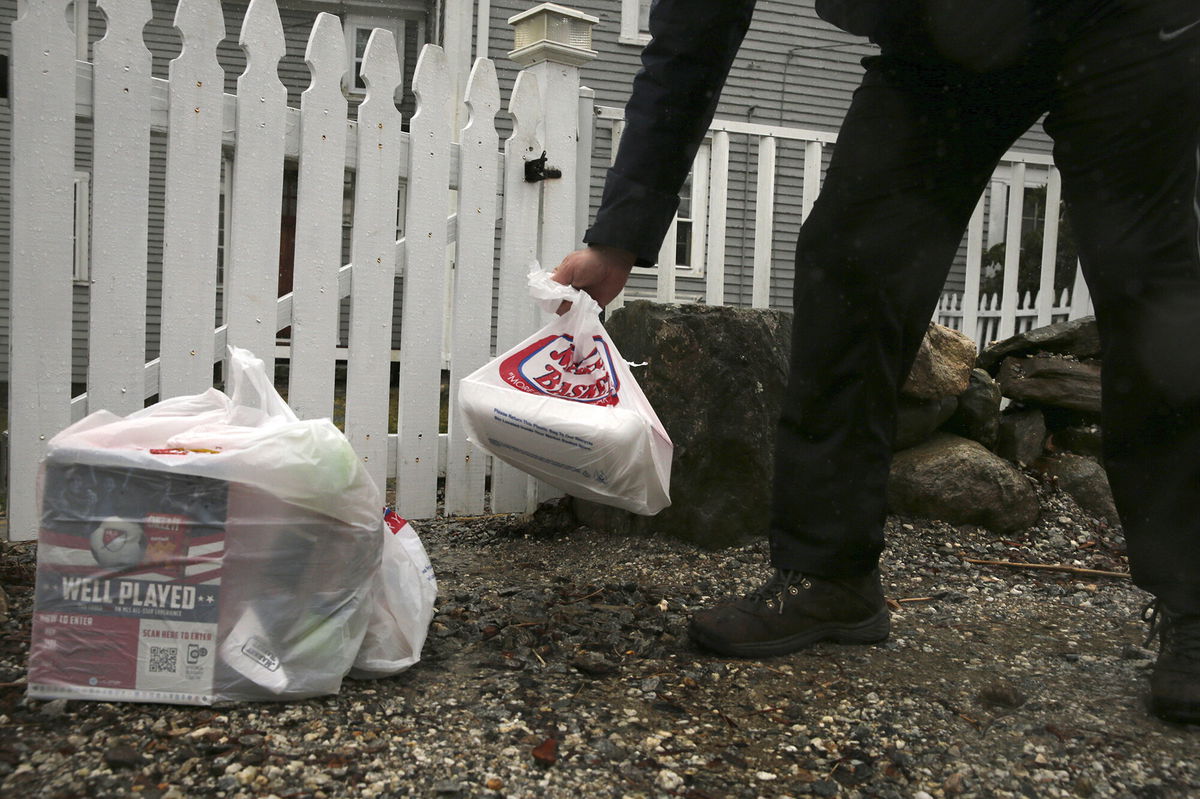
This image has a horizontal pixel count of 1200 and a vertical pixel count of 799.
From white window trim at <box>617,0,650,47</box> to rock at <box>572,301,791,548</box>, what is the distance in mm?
8706

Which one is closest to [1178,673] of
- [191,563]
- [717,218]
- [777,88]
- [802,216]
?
[191,563]

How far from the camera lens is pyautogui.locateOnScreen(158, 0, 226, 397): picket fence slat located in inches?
108

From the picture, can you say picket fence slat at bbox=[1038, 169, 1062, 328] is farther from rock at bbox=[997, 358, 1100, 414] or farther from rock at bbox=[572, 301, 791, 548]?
rock at bbox=[572, 301, 791, 548]

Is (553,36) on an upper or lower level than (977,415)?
upper

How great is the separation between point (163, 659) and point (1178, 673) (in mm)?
1677

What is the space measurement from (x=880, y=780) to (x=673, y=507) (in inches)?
60.8

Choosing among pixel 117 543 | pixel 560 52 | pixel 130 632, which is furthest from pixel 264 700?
pixel 560 52

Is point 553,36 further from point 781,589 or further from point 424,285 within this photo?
point 781,589

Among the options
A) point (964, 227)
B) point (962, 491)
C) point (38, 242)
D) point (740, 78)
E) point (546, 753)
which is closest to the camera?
point (546, 753)

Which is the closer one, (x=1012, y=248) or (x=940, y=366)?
(x=940, y=366)

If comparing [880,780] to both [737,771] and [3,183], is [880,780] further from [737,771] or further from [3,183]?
[3,183]

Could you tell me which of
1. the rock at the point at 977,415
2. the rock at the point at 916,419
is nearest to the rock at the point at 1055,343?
the rock at the point at 977,415

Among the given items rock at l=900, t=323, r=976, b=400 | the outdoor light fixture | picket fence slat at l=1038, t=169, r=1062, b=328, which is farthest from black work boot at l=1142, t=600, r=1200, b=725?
picket fence slat at l=1038, t=169, r=1062, b=328

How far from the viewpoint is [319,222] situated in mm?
2979
